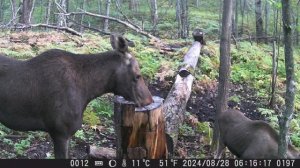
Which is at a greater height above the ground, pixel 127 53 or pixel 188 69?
pixel 127 53

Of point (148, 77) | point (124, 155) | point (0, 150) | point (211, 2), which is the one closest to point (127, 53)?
point (124, 155)

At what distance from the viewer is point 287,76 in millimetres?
6094

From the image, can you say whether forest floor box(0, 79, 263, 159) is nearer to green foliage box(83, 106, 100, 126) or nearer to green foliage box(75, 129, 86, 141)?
green foliage box(75, 129, 86, 141)

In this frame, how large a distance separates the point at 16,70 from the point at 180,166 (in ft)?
9.55

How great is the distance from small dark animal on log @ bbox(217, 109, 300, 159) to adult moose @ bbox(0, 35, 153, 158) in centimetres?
248

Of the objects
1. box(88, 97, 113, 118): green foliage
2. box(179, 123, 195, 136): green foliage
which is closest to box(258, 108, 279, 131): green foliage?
box(179, 123, 195, 136): green foliage

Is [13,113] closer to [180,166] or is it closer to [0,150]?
[0,150]

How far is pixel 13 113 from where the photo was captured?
277 inches

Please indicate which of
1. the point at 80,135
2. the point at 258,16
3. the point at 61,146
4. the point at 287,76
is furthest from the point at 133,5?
the point at 287,76

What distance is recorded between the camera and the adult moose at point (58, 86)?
692 centimetres

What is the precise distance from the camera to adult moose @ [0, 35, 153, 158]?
6918 mm

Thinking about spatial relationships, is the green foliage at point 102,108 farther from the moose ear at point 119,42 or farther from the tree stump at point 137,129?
the moose ear at point 119,42

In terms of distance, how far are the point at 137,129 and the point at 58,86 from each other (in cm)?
146

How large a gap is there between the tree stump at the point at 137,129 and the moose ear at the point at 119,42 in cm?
88
